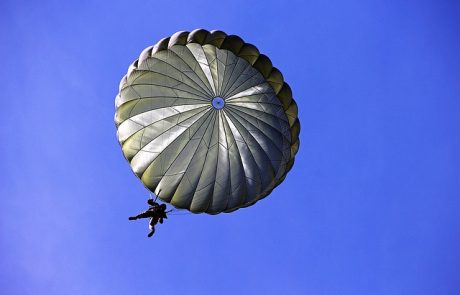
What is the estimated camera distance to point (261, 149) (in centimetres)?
1811

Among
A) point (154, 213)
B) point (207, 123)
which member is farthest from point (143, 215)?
point (207, 123)

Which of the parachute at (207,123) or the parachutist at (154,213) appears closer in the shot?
the parachutist at (154,213)

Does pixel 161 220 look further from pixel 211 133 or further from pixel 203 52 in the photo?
pixel 203 52

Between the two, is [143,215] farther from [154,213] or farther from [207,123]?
[207,123]

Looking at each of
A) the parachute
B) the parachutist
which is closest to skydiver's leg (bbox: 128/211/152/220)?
the parachutist

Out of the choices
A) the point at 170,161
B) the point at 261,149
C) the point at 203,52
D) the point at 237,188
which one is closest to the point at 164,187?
the point at 170,161

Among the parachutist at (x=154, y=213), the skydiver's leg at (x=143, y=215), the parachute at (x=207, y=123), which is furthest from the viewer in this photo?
the parachute at (x=207, y=123)

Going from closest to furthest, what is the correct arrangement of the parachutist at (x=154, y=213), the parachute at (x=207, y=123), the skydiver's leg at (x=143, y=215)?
the skydiver's leg at (x=143, y=215), the parachutist at (x=154, y=213), the parachute at (x=207, y=123)

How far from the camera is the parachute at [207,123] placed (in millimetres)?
17438

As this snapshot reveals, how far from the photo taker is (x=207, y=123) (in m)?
18.2

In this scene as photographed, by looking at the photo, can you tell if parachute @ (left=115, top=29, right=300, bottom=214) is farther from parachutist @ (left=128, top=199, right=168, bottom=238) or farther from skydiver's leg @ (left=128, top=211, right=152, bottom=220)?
skydiver's leg @ (left=128, top=211, right=152, bottom=220)

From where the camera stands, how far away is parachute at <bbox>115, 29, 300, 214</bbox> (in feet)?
57.2

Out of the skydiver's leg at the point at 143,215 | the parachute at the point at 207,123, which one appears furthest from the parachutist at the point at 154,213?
the parachute at the point at 207,123

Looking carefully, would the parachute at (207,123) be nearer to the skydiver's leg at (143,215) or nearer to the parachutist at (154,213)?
the parachutist at (154,213)
